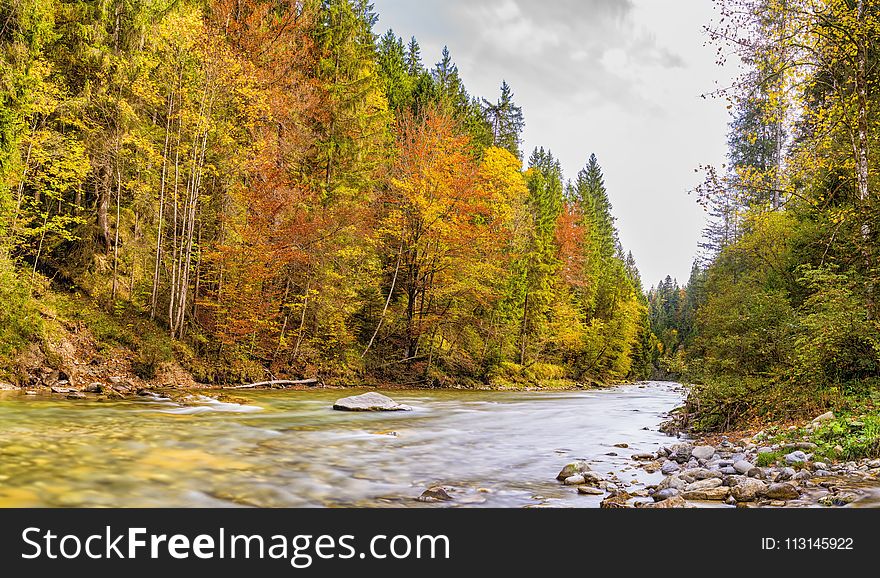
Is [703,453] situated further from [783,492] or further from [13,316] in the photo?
[13,316]

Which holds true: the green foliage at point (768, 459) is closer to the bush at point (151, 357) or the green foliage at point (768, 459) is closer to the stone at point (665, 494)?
the stone at point (665, 494)

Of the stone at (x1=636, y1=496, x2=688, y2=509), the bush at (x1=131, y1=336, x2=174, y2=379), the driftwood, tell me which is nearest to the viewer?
the stone at (x1=636, y1=496, x2=688, y2=509)

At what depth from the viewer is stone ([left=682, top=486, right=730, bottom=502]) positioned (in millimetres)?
5143

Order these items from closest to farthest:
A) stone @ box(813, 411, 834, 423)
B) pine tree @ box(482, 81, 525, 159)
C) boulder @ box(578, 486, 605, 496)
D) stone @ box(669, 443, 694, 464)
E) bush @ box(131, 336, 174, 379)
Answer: boulder @ box(578, 486, 605, 496), stone @ box(669, 443, 694, 464), stone @ box(813, 411, 834, 423), bush @ box(131, 336, 174, 379), pine tree @ box(482, 81, 525, 159)

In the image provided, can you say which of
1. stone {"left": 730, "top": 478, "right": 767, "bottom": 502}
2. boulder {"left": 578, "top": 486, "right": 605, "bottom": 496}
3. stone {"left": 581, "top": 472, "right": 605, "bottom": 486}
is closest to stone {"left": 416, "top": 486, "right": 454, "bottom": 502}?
boulder {"left": 578, "top": 486, "right": 605, "bottom": 496}

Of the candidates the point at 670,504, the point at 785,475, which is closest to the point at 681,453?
the point at 785,475

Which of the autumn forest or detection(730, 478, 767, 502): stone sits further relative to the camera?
the autumn forest

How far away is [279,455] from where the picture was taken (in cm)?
769

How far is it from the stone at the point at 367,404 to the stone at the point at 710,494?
974cm

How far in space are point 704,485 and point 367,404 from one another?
997 centimetres

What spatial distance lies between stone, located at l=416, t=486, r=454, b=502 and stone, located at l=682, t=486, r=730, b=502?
7.61ft

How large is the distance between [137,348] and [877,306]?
17738 millimetres

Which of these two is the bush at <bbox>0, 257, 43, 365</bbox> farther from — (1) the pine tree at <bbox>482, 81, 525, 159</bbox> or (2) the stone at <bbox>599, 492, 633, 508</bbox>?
(1) the pine tree at <bbox>482, 81, 525, 159</bbox>
